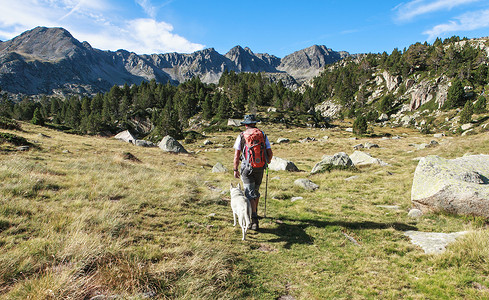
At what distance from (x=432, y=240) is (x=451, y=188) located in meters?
2.98

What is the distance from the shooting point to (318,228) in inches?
293

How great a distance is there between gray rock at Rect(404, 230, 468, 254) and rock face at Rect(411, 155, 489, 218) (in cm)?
199

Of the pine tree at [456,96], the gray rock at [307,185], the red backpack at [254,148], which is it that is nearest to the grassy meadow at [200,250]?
the red backpack at [254,148]

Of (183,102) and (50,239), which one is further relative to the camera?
(183,102)

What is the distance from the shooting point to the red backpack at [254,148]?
6775 mm

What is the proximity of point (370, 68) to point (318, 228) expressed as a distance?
19163cm

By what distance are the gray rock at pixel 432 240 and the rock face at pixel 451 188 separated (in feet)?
6.53

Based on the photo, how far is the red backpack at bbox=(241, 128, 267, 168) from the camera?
22.2 feet

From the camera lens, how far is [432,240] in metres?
5.89

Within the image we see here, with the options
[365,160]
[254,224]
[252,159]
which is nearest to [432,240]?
[254,224]

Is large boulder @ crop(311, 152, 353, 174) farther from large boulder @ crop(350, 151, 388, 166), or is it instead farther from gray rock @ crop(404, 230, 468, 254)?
gray rock @ crop(404, 230, 468, 254)

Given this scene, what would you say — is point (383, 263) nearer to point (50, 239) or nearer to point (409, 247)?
point (409, 247)

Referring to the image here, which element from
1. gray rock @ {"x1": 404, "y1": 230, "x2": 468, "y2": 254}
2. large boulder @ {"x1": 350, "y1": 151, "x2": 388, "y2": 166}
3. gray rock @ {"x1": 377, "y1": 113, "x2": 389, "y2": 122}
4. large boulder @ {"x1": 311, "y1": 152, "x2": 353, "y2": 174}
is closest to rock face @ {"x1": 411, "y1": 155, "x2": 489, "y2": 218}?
gray rock @ {"x1": 404, "y1": 230, "x2": 468, "y2": 254}

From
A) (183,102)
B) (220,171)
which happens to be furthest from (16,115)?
(220,171)
